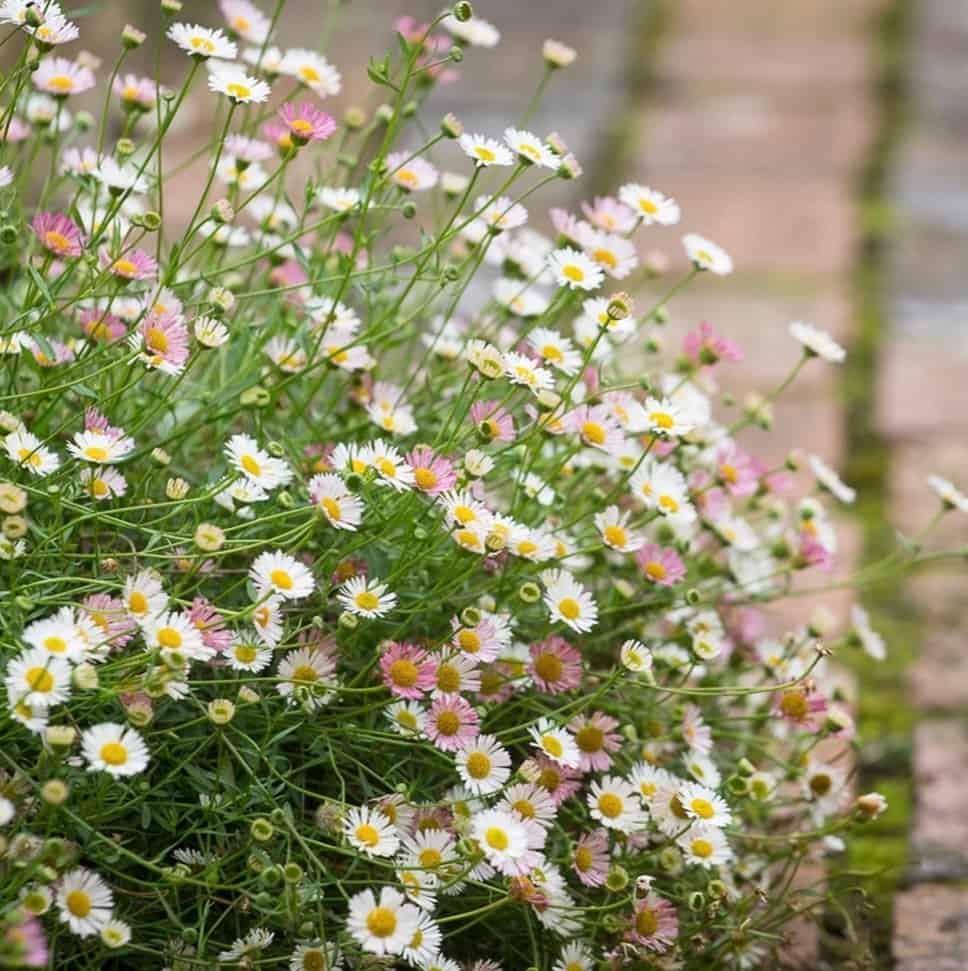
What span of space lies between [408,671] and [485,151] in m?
0.39

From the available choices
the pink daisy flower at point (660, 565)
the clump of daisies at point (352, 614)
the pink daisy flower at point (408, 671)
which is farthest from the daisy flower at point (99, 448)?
the pink daisy flower at point (660, 565)

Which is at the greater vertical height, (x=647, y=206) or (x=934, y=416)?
(x=647, y=206)

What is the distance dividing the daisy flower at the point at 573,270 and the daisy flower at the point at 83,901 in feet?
1.75

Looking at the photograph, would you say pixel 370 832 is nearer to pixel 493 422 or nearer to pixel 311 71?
pixel 493 422

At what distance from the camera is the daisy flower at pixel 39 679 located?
3.00 feet

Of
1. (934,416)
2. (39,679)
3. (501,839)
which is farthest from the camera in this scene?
(934,416)

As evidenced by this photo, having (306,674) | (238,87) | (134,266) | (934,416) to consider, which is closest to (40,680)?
(306,674)

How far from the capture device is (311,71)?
4.53ft

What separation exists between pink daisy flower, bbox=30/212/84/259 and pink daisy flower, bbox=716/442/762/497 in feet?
1.83

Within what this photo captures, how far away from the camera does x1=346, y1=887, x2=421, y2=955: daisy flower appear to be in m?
0.98

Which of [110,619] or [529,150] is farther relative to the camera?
[529,150]

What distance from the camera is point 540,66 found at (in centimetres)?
373

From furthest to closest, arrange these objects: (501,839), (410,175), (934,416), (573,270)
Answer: (934,416)
(410,175)
(573,270)
(501,839)

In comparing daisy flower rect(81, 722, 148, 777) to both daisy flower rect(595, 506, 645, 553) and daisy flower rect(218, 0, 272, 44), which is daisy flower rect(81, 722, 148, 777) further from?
daisy flower rect(218, 0, 272, 44)
